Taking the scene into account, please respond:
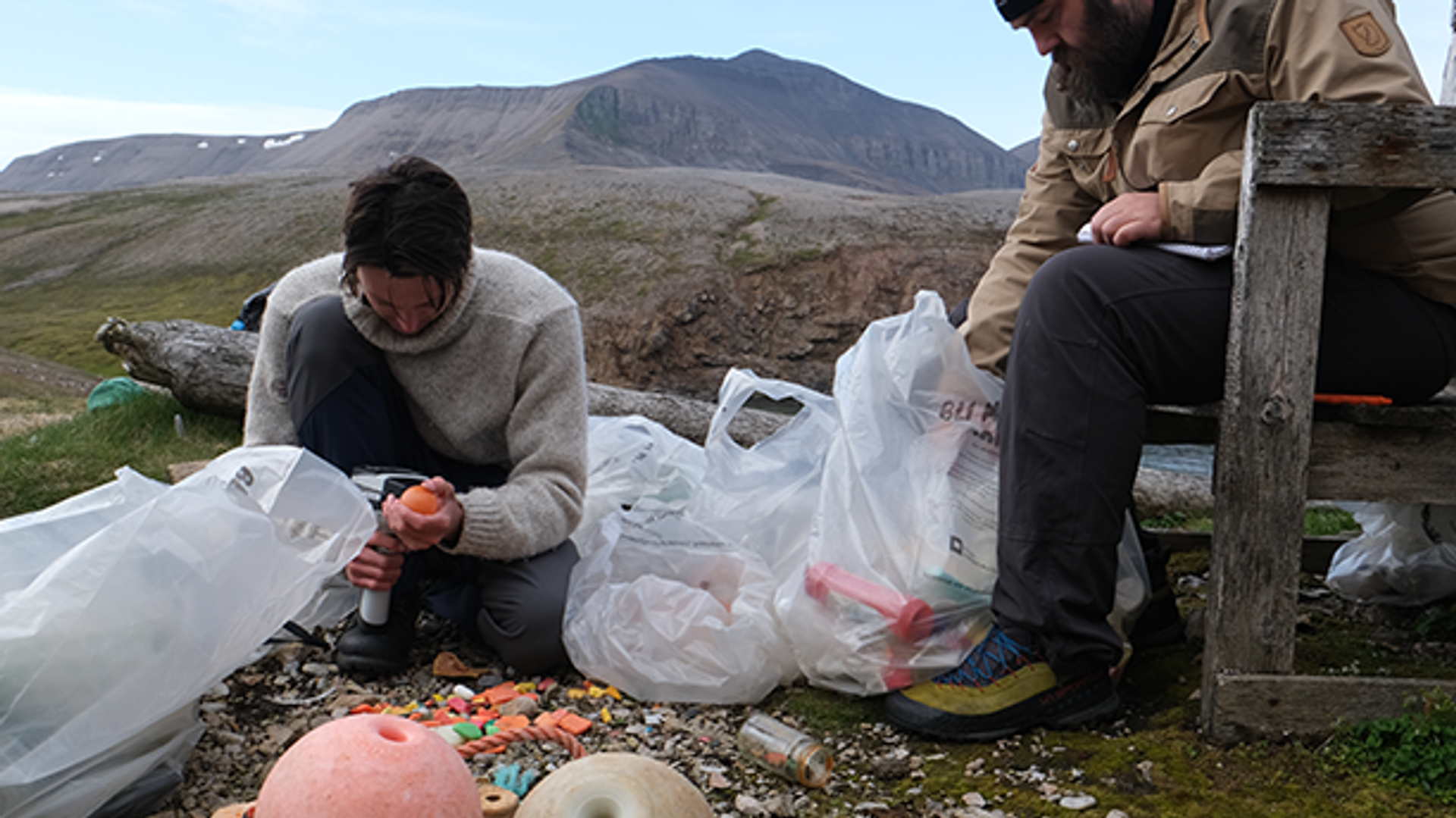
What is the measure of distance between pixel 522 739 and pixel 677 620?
22.0 inches

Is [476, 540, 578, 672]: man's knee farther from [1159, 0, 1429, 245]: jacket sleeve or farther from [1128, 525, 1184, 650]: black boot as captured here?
[1159, 0, 1429, 245]: jacket sleeve

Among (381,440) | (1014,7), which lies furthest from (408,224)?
(1014,7)

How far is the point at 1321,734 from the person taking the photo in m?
2.12

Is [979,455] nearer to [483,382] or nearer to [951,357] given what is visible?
[951,357]

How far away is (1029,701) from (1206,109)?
1.38 meters

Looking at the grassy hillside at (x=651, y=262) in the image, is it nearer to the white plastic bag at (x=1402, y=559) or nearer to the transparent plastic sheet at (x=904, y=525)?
the white plastic bag at (x=1402, y=559)

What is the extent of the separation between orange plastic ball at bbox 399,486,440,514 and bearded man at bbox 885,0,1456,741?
129 centimetres

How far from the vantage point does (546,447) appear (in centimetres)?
283

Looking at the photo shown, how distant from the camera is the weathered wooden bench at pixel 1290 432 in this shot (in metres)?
1.97

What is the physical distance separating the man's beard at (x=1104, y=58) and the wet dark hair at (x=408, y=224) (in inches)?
60.7

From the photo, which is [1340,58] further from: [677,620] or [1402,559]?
[677,620]

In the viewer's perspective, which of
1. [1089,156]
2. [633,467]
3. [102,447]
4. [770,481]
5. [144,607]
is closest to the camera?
[144,607]

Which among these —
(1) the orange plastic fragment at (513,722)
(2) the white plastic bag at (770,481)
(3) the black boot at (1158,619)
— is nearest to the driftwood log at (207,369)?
(3) the black boot at (1158,619)

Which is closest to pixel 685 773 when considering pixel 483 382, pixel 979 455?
pixel 979 455
